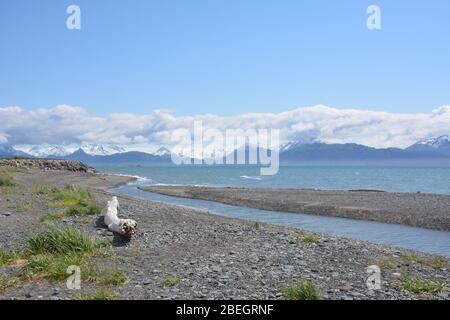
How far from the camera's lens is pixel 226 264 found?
1452cm

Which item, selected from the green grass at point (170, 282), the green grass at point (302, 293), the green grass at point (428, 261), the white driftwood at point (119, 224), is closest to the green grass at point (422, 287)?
the green grass at point (302, 293)

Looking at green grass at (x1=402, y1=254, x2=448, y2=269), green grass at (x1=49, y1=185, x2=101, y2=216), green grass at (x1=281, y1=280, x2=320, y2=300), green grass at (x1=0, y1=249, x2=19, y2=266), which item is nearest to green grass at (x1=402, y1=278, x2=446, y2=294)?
green grass at (x1=281, y1=280, x2=320, y2=300)

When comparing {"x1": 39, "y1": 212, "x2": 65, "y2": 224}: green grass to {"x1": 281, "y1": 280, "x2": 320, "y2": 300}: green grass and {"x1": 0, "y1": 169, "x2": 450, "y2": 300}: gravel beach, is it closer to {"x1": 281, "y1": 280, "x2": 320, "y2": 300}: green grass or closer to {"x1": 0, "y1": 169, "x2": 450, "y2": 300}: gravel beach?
{"x1": 0, "y1": 169, "x2": 450, "y2": 300}: gravel beach

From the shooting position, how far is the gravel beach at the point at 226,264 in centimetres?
1169

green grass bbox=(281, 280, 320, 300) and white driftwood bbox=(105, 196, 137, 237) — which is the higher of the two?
white driftwood bbox=(105, 196, 137, 237)

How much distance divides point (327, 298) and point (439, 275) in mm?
5791

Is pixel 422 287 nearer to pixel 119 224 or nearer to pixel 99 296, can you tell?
pixel 99 296

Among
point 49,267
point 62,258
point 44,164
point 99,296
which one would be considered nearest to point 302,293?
point 99,296

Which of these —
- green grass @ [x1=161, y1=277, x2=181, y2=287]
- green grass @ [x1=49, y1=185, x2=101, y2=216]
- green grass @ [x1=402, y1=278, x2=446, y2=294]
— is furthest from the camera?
green grass @ [x1=49, y1=185, x2=101, y2=216]

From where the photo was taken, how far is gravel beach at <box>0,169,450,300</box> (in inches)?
460

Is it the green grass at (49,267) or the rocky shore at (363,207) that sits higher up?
the green grass at (49,267)

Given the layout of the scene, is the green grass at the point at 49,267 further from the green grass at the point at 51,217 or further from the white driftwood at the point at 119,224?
the green grass at the point at 51,217

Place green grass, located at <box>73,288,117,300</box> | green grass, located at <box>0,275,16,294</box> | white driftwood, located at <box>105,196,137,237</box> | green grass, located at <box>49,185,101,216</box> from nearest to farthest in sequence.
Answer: green grass, located at <box>73,288,117,300</box> < green grass, located at <box>0,275,16,294</box> < white driftwood, located at <box>105,196,137,237</box> < green grass, located at <box>49,185,101,216</box>
